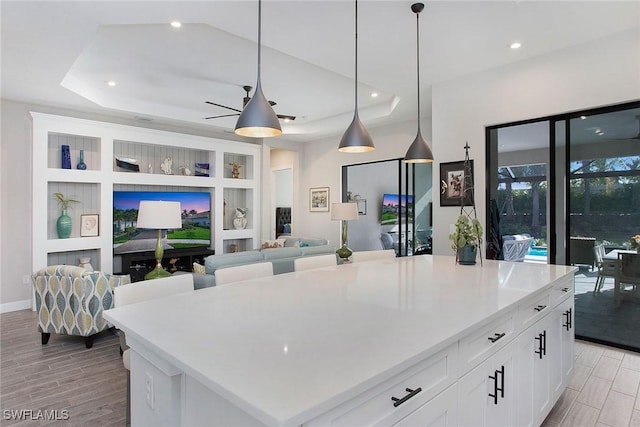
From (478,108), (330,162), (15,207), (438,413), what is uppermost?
(478,108)

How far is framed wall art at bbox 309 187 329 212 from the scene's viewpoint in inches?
289

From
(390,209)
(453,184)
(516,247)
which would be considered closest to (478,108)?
(453,184)

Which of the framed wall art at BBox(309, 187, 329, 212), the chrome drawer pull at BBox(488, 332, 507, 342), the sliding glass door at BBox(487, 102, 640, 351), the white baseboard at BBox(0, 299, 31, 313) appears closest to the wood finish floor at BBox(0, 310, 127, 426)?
the white baseboard at BBox(0, 299, 31, 313)

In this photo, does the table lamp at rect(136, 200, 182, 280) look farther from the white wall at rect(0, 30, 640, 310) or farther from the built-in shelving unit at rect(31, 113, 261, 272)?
the white wall at rect(0, 30, 640, 310)

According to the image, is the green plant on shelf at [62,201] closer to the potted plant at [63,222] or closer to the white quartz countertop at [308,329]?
the potted plant at [63,222]

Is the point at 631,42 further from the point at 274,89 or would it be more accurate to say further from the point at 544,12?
the point at 274,89

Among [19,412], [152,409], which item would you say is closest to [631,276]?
[152,409]

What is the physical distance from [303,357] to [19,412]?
2.53 meters

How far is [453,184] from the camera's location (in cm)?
427

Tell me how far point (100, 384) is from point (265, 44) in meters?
3.21

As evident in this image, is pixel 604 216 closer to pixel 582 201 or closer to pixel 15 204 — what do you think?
pixel 582 201

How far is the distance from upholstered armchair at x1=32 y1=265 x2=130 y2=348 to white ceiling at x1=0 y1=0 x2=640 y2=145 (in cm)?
217

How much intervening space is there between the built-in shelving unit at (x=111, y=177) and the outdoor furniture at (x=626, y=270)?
568cm

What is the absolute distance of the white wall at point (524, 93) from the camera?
10.4ft
